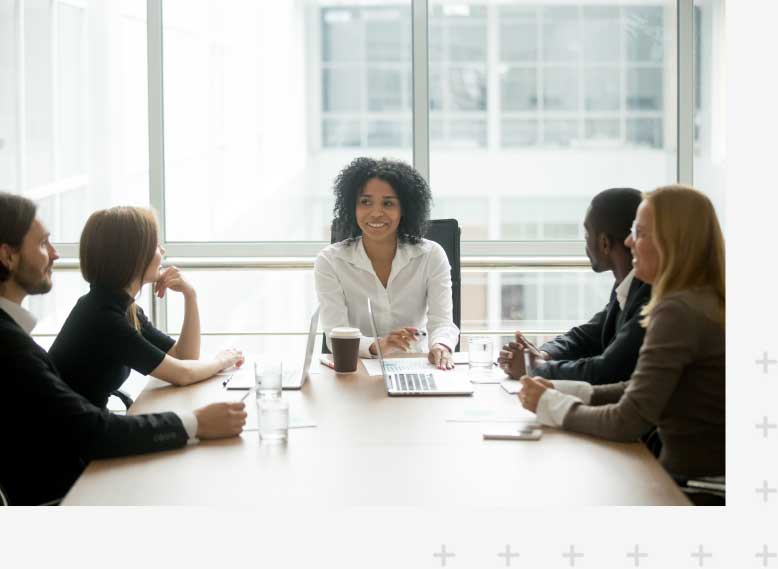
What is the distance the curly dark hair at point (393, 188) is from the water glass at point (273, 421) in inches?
59.8

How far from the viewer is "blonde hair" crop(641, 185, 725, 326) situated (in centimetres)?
223

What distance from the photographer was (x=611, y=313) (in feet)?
9.81

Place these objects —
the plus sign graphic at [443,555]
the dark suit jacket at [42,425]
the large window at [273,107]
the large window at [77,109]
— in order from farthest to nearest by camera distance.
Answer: the large window at [273,107], the large window at [77,109], the dark suit jacket at [42,425], the plus sign graphic at [443,555]

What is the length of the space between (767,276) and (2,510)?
1535mm

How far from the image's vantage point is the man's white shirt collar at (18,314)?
7.55ft

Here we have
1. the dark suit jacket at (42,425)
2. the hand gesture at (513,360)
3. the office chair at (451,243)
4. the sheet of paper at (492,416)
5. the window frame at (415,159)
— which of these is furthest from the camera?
the window frame at (415,159)

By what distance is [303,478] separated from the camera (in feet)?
6.57

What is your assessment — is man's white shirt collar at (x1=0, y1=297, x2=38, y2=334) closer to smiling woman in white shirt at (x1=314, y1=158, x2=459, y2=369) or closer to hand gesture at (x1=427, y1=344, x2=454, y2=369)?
hand gesture at (x1=427, y1=344, x2=454, y2=369)

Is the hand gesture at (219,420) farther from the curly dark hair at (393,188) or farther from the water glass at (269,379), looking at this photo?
the curly dark hair at (393,188)

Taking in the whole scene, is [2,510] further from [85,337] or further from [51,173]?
[51,173]


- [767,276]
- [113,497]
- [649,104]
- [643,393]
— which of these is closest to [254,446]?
[113,497]

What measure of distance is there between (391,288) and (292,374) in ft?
2.53

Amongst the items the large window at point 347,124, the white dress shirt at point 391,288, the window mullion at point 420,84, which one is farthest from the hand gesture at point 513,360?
the window mullion at point 420,84

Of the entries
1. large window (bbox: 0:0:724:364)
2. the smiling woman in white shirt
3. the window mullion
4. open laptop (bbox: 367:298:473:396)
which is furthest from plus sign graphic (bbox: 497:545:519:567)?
the window mullion
